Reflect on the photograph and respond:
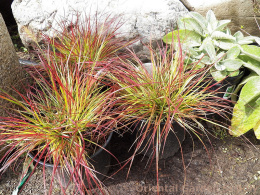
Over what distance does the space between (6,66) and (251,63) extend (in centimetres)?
164

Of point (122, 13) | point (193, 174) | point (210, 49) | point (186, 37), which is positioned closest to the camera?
point (193, 174)

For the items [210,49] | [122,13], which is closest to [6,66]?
[122,13]

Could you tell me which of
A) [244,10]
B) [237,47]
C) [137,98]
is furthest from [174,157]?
[244,10]

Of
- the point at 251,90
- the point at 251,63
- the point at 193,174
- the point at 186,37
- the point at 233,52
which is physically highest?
the point at 186,37

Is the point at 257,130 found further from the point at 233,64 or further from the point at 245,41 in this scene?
the point at 245,41

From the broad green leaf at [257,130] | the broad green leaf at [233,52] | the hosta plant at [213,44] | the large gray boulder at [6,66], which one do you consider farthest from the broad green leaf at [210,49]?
the large gray boulder at [6,66]

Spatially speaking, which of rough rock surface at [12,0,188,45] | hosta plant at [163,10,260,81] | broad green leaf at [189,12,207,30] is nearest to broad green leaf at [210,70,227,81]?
hosta plant at [163,10,260,81]

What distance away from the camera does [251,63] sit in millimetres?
1782

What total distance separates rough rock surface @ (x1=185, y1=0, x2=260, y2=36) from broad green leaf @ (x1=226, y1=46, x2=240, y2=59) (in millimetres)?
589

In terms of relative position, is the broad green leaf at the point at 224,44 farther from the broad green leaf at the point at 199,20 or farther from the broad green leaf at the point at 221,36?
the broad green leaf at the point at 199,20

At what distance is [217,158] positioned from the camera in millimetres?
1714

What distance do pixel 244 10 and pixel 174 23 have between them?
0.62m

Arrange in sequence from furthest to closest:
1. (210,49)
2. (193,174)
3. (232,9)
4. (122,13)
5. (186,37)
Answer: (232,9) → (122,13) → (186,37) → (210,49) → (193,174)

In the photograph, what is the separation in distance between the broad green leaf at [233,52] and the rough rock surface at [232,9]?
0.59 meters
